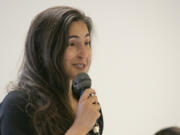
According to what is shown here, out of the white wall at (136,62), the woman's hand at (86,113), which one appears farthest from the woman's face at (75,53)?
the white wall at (136,62)

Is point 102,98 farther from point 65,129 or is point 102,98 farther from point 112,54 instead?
point 65,129

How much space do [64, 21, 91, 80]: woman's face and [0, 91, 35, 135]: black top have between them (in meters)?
0.25

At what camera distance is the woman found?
3.98ft

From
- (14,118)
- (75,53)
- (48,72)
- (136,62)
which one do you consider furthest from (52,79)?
(136,62)

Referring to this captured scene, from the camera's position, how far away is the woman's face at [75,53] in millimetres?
1348

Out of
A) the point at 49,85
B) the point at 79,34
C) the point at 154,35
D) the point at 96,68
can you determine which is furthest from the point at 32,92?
the point at 154,35

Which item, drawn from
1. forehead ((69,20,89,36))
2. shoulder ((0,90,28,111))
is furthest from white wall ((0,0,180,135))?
shoulder ((0,90,28,111))

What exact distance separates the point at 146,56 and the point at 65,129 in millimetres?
2018

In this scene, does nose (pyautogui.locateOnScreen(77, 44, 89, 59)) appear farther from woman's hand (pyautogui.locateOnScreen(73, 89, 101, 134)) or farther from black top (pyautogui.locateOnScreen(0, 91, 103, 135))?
black top (pyautogui.locateOnScreen(0, 91, 103, 135))

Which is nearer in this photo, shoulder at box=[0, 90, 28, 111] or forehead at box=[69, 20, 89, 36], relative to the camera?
shoulder at box=[0, 90, 28, 111]

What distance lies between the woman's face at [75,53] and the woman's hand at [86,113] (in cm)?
17

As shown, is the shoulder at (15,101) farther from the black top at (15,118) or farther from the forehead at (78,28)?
the forehead at (78,28)

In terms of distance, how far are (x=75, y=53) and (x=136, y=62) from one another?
72.9 inches

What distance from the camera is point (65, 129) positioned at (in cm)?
131
